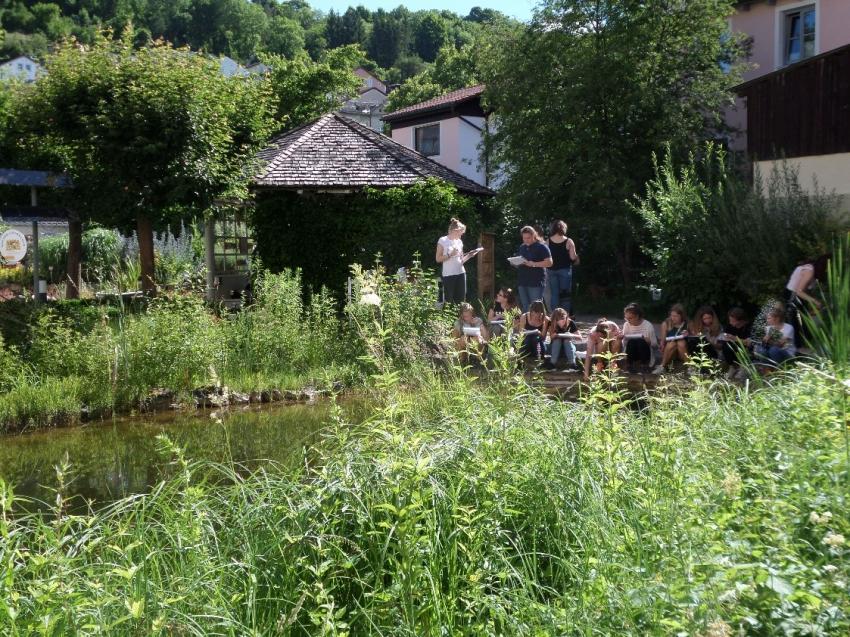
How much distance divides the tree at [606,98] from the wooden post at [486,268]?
323 cm

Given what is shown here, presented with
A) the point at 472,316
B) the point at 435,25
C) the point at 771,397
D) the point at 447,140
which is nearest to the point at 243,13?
the point at 435,25

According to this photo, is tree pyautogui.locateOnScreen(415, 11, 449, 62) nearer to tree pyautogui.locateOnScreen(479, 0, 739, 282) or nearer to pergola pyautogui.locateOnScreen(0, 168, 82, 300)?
tree pyautogui.locateOnScreen(479, 0, 739, 282)

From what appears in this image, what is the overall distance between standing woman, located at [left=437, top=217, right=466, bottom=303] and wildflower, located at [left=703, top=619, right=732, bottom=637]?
10912 mm

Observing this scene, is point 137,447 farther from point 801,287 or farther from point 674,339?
point 801,287

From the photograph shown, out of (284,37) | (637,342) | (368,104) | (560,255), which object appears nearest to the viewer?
(637,342)

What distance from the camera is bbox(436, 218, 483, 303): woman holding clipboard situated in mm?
13516

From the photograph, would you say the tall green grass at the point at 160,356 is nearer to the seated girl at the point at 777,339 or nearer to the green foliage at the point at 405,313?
the green foliage at the point at 405,313

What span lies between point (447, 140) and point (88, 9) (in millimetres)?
66830

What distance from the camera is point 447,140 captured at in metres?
33.2

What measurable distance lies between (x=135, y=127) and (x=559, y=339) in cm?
796

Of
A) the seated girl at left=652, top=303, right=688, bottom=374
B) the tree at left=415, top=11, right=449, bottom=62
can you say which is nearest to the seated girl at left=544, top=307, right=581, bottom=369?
the seated girl at left=652, top=303, right=688, bottom=374

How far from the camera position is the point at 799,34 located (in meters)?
22.7

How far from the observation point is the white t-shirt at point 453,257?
13508 millimetres

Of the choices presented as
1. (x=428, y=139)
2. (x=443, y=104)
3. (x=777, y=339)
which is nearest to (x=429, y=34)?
(x=428, y=139)
